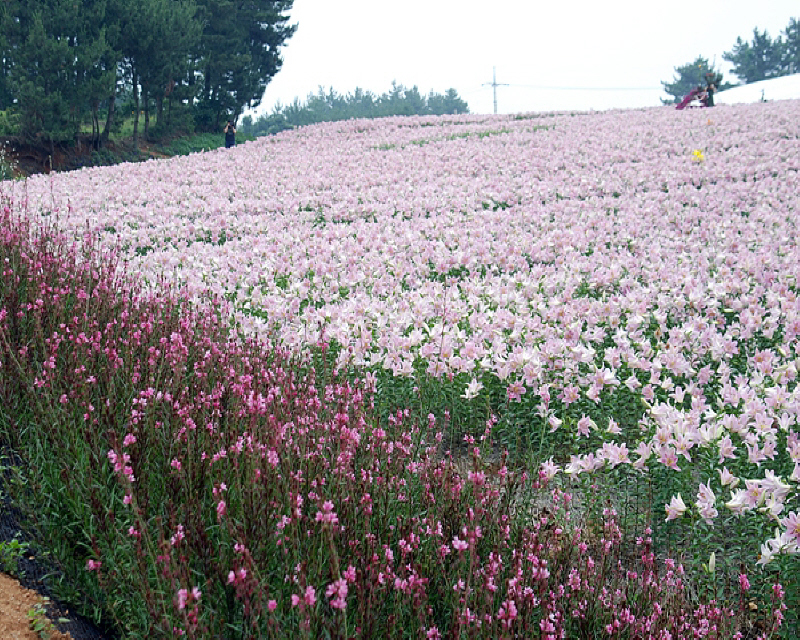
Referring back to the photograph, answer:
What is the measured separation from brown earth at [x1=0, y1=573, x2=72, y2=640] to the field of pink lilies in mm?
168

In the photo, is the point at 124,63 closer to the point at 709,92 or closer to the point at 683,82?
the point at 709,92

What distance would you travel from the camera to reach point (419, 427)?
12.9 ft

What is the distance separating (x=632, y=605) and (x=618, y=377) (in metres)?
2.27

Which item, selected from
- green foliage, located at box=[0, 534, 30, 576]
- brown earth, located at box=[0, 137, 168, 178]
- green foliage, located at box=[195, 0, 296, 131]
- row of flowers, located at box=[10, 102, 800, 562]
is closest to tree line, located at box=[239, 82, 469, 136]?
green foliage, located at box=[195, 0, 296, 131]

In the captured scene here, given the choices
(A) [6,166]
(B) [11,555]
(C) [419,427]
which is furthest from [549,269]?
(A) [6,166]

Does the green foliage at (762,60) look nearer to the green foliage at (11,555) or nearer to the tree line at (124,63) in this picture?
the tree line at (124,63)

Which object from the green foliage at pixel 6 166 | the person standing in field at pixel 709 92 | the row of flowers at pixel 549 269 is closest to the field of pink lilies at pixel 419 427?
the row of flowers at pixel 549 269

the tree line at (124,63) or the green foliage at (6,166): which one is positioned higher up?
the tree line at (124,63)

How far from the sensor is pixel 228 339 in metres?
4.71

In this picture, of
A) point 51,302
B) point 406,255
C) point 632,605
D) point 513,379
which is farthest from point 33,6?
point 632,605

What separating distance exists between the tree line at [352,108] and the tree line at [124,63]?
2019 cm

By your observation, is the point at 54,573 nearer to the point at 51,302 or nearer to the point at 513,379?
the point at 51,302

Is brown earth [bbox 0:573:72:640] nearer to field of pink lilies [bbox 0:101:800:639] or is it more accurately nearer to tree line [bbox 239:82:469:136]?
field of pink lilies [bbox 0:101:800:639]

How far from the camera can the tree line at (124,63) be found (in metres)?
23.0
